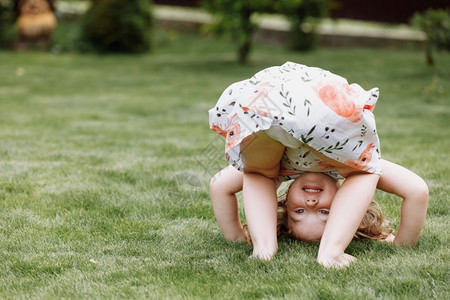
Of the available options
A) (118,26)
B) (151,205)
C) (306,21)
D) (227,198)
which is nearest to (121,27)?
(118,26)

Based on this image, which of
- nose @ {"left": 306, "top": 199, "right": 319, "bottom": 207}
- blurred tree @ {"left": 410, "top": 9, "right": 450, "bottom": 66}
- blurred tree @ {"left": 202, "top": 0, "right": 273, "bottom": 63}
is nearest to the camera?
nose @ {"left": 306, "top": 199, "right": 319, "bottom": 207}

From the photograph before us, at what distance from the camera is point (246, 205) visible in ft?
8.35

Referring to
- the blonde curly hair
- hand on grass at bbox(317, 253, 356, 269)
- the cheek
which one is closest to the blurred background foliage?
the blonde curly hair

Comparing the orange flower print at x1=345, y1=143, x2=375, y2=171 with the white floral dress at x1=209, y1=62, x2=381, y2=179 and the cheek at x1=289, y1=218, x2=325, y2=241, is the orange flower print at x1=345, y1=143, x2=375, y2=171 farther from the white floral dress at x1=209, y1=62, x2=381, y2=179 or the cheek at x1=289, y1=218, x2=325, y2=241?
the cheek at x1=289, y1=218, x2=325, y2=241

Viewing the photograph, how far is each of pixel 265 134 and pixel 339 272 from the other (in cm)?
55

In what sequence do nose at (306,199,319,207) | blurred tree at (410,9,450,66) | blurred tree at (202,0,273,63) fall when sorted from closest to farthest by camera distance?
nose at (306,199,319,207)
blurred tree at (410,9,450,66)
blurred tree at (202,0,273,63)

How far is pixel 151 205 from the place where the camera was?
10.7 ft

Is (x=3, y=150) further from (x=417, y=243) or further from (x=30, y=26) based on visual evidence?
(x=30, y=26)

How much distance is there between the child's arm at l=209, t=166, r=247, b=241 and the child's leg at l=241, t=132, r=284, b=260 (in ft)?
0.45

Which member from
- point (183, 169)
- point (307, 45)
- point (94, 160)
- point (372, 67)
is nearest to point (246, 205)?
point (183, 169)

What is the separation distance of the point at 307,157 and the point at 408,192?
0.41 metres

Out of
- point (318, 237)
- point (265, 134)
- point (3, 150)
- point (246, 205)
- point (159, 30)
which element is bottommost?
point (159, 30)

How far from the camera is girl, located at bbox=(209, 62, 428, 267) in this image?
2.26 metres

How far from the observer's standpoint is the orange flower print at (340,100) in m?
2.26
